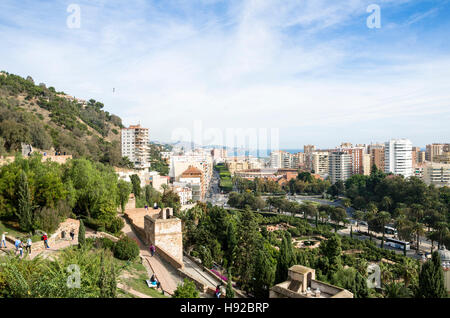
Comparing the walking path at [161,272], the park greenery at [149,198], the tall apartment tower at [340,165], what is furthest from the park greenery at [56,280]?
the tall apartment tower at [340,165]

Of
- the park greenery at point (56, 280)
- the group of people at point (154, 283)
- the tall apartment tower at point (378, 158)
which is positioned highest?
the tall apartment tower at point (378, 158)

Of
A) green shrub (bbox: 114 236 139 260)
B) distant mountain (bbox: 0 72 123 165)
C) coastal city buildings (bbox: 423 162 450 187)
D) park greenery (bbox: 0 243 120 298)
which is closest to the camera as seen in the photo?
park greenery (bbox: 0 243 120 298)

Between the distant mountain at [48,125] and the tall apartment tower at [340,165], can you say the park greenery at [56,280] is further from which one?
the tall apartment tower at [340,165]

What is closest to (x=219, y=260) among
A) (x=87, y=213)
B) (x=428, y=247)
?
(x=87, y=213)

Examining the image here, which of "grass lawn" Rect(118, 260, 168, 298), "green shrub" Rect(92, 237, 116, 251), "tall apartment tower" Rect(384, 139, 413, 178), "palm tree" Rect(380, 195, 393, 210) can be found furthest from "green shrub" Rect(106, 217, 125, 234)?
→ "tall apartment tower" Rect(384, 139, 413, 178)

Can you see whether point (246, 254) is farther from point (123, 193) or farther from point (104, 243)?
point (123, 193)

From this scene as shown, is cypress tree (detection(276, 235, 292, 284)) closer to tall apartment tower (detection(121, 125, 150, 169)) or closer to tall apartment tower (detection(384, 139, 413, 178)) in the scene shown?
tall apartment tower (detection(121, 125, 150, 169))
